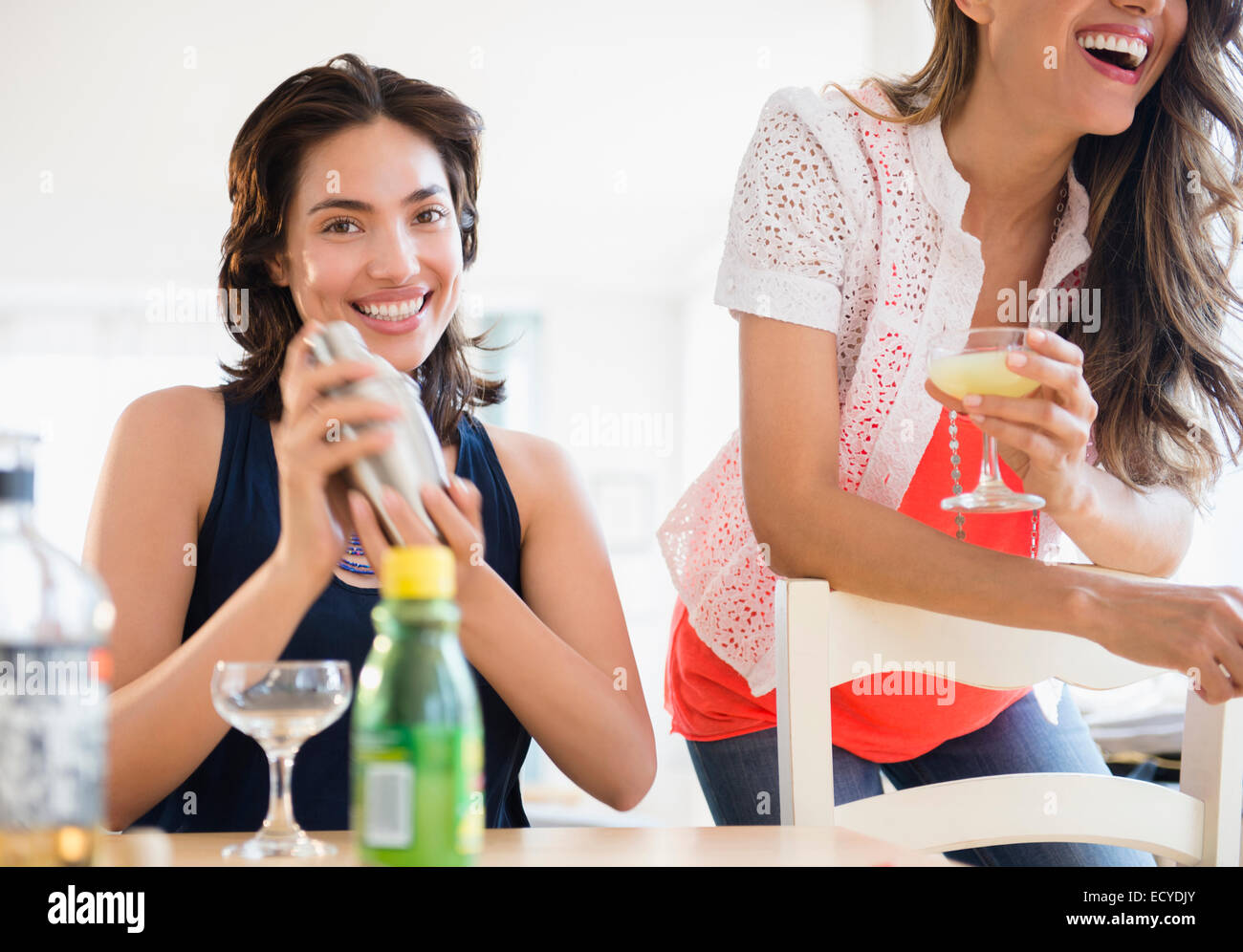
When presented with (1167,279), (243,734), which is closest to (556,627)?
(243,734)

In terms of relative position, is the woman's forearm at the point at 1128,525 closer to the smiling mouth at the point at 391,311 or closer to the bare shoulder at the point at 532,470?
the bare shoulder at the point at 532,470

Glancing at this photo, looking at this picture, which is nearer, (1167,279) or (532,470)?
(1167,279)

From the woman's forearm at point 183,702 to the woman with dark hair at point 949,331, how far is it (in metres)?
0.54

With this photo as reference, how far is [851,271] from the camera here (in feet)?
4.43

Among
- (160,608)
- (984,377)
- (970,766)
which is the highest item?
(984,377)

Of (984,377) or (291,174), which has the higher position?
(291,174)

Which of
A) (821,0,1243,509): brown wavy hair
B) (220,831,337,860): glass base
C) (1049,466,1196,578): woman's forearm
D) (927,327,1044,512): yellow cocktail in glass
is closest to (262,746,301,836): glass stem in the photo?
(220,831,337,860): glass base

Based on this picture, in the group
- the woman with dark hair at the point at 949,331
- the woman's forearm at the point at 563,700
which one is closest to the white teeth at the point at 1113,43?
the woman with dark hair at the point at 949,331

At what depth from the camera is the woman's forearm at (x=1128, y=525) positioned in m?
1.27

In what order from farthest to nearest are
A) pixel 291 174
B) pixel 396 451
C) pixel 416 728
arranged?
pixel 291 174, pixel 396 451, pixel 416 728

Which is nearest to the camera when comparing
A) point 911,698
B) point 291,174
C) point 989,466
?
point 989,466

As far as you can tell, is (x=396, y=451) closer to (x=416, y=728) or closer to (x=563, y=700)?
(x=416, y=728)

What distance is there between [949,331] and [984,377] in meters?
0.20
